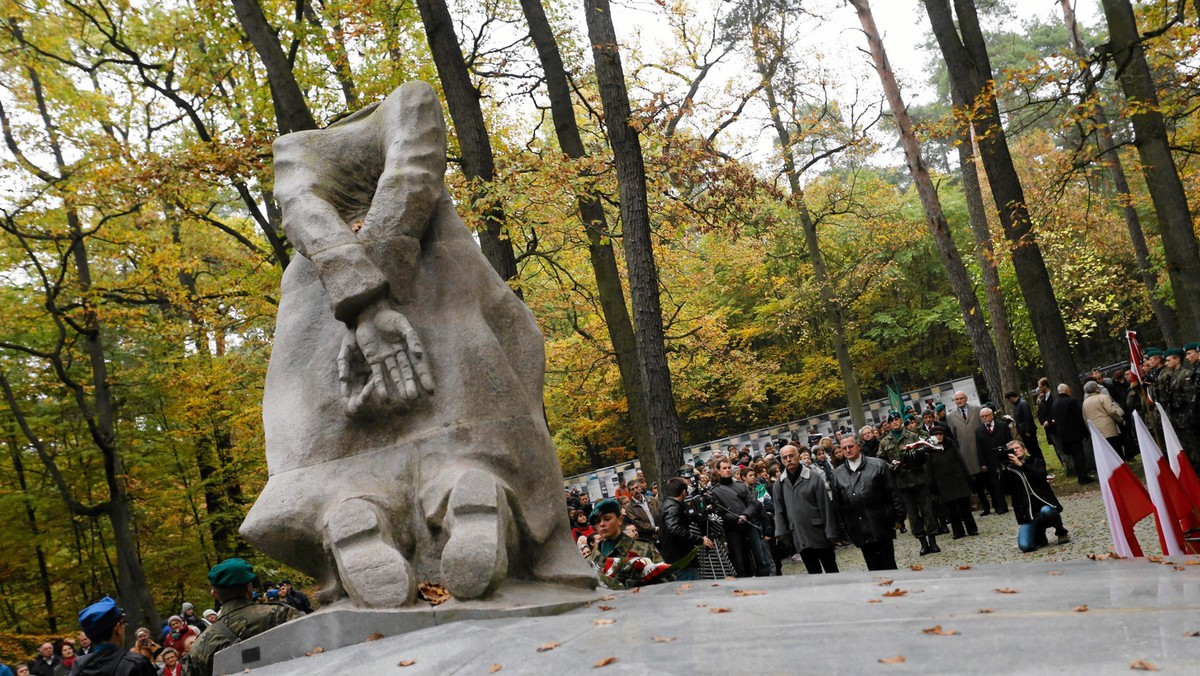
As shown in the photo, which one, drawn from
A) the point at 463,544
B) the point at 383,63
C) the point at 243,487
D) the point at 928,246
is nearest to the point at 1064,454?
the point at 383,63

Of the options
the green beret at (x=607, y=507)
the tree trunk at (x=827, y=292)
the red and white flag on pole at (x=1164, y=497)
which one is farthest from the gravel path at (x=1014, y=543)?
the tree trunk at (x=827, y=292)

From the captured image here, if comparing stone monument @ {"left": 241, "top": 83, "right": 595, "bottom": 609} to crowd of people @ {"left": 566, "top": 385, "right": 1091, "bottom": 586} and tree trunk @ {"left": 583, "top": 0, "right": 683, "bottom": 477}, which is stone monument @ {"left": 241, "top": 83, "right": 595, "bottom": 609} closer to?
crowd of people @ {"left": 566, "top": 385, "right": 1091, "bottom": 586}

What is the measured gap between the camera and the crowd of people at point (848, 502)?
9.77 meters

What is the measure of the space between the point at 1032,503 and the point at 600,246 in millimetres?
7005

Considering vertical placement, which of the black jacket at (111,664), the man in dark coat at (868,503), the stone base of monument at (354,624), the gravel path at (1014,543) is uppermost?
the black jacket at (111,664)

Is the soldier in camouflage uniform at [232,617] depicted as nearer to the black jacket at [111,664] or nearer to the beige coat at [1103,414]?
the black jacket at [111,664]

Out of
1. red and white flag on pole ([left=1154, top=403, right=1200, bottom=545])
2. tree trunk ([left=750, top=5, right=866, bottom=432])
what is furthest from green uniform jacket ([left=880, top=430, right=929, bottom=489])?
tree trunk ([left=750, top=5, right=866, bottom=432])

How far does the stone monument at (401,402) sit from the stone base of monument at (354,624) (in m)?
0.10

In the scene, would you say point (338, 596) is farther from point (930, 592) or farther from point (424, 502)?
point (930, 592)

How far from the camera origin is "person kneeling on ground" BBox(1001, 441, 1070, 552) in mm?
11031

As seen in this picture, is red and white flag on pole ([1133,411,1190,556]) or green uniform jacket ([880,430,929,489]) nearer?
red and white flag on pole ([1133,411,1190,556])

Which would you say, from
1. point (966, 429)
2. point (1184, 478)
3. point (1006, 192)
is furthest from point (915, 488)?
point (1184, 478)

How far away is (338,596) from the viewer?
18.6 ft

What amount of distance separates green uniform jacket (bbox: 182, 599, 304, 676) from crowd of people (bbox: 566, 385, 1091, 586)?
2.81 metres
